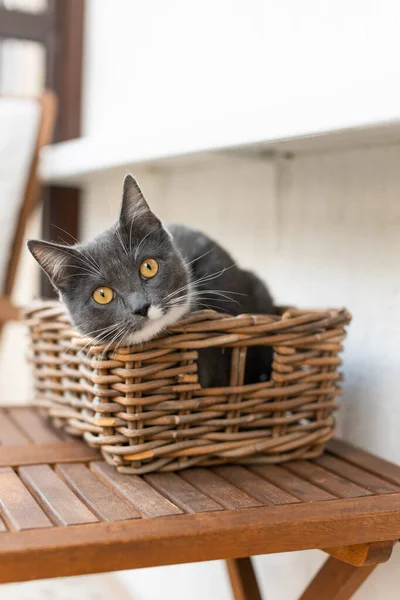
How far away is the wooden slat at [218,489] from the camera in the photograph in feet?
2.78

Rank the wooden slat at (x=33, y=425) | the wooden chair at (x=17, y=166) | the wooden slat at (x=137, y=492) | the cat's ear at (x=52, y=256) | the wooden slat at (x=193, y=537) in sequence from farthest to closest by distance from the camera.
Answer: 1. the wooden chair at (x=17, y=166)
2. the wooden slat at (x=33, y=425)
3. the cat's ear at (x=52, y=256)
4. the wooden slat at (x=137, y=492)
5. the wooden slat at (x=193, y=537)

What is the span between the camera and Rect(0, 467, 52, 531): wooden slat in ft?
2.48

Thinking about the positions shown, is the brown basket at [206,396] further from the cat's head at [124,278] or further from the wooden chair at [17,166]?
the wooden chair at [17,166]

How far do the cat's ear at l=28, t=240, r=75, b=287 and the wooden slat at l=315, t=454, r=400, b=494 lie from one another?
1.43 feet

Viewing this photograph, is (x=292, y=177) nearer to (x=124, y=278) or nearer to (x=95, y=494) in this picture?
(x=124, y=278)

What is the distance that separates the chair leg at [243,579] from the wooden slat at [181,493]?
29cm

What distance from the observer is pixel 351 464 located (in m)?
1.04

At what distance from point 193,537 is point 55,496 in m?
0.18

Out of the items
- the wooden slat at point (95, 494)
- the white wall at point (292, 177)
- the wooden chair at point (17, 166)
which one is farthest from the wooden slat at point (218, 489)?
A: the wooden chair at point (17, 166)

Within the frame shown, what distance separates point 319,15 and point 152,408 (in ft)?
2.50

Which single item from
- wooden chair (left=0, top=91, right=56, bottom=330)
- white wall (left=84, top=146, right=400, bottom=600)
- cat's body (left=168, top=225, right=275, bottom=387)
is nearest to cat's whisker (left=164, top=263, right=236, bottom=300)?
cat's body (left=168, top=225, right=275, bottom=387)

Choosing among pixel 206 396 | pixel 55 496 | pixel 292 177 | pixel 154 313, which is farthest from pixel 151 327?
pixel 292 177

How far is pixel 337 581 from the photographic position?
94cm

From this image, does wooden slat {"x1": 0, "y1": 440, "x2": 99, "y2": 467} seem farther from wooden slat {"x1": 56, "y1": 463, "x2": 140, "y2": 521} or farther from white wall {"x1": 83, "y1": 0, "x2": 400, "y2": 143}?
white wall {"x1": 83, "y1": 0, "x2": 400, "y2": 143}
